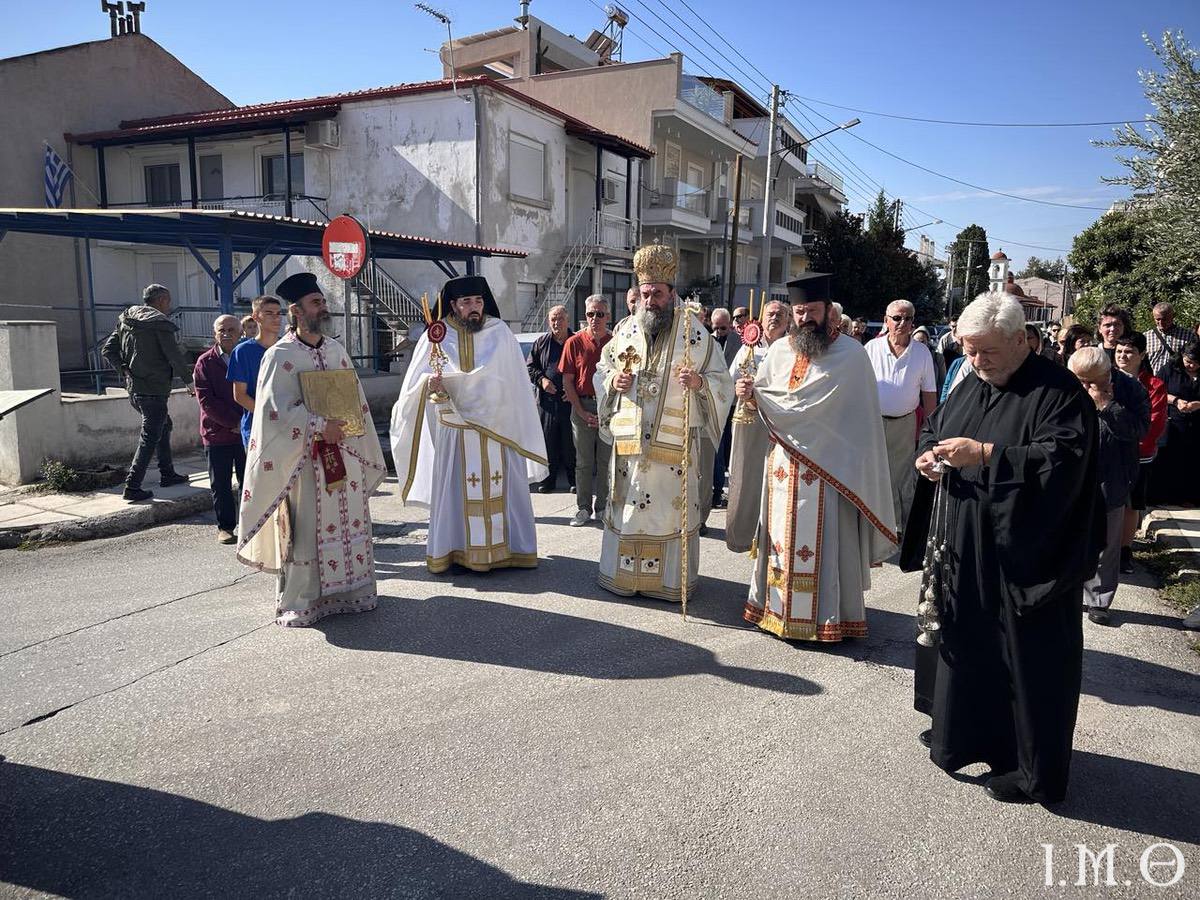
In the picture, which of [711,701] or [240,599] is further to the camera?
[240,599]

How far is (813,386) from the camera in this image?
15.5ft

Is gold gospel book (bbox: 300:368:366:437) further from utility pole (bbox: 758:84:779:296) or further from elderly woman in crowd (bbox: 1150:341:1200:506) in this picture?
utility pole (bbox: 758:84:779:296)

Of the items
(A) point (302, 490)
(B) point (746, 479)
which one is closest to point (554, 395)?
(B) point (746, 479)

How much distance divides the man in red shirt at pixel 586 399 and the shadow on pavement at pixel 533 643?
2583 millimetres

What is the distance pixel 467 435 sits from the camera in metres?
6.09

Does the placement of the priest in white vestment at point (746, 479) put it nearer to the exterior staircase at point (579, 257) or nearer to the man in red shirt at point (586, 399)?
the man in red shirt at point (586, 399)

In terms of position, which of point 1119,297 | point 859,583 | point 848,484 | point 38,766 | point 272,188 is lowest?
point 38,766

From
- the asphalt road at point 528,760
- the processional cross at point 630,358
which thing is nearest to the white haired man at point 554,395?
the processional cross at point 630,358

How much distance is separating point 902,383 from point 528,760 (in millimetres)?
4582

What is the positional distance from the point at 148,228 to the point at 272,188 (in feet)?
38.1

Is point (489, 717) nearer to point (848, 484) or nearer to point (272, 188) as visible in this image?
point (848, 484)

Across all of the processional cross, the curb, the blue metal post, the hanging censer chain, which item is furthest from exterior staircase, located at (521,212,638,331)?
the hanging censer chain

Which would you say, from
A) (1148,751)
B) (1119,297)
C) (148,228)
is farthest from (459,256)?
(1148,751)

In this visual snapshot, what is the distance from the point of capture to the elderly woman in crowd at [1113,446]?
206 inches
